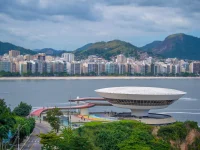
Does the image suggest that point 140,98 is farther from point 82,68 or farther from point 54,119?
point 82,68

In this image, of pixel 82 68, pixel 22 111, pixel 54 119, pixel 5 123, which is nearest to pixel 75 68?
pixel 82 68

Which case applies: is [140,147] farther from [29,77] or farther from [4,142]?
[29,77]

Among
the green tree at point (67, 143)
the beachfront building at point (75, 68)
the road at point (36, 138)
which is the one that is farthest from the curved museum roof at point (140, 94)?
the beachfront building at point (75, 68)

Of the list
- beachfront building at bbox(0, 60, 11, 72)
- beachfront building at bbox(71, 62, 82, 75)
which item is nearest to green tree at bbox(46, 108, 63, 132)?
beachfront building at bbox(0, 60, 11, 72)

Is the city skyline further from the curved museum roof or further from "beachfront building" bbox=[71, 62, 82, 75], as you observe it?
the curved museum roof

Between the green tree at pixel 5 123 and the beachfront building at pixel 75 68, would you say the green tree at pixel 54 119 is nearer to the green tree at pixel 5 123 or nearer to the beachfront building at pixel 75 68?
the green tree at pixel 5 123

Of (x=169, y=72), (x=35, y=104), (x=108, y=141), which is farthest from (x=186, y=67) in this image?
(x=108, y=141)
